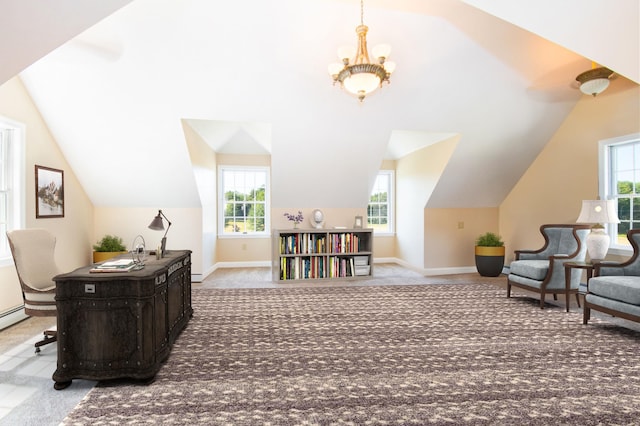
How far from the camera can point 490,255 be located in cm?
579

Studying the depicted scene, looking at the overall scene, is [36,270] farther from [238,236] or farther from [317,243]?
[238,236]

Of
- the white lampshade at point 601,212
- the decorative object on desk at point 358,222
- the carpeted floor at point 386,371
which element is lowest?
the carpeted floor at point 386,371

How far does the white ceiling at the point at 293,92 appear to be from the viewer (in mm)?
3477

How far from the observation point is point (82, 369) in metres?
2.22

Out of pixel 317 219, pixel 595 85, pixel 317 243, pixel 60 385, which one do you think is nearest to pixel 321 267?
pixel 317 243

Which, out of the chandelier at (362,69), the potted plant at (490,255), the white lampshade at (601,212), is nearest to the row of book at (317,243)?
the potted plant at (490,255)

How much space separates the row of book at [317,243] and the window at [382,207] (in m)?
1.73

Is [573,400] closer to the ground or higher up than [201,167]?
closer to the ground

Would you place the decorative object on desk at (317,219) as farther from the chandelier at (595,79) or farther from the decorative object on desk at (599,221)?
the chandelier at (595,79)

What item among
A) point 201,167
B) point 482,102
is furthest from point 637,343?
point 201,167

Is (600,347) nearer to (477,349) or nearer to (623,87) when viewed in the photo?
(477,349)

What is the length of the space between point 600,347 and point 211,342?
336 centimetres

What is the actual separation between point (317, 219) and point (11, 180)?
3973 mm

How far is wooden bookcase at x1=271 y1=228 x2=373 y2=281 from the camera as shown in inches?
218
